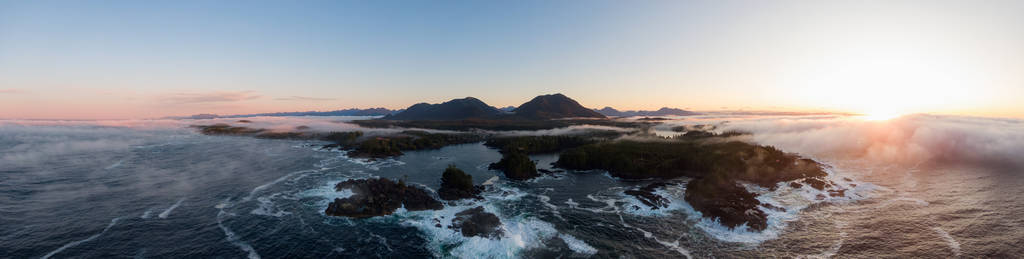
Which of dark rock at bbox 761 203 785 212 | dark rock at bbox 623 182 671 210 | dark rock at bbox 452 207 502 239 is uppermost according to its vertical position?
dark rock at bbox 452 207 502 239

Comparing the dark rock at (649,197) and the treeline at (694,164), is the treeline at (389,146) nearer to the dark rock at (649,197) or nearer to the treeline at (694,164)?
the treeline at (694,164)

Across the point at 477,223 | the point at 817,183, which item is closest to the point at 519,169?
the point at 477,223

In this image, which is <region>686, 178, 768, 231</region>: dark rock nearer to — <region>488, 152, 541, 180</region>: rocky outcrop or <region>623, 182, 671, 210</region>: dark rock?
<region>623, 182, 671, 210</region>: dark rock

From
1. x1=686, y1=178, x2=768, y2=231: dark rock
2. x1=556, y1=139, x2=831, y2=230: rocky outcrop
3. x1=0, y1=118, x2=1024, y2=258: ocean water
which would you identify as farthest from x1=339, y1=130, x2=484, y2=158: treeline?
x1=686, y1=178, x2=768, y2=231: dark rock

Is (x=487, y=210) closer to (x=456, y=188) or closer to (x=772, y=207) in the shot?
(x=456, y=188)

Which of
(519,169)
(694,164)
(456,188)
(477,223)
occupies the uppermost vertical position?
(519,169)
